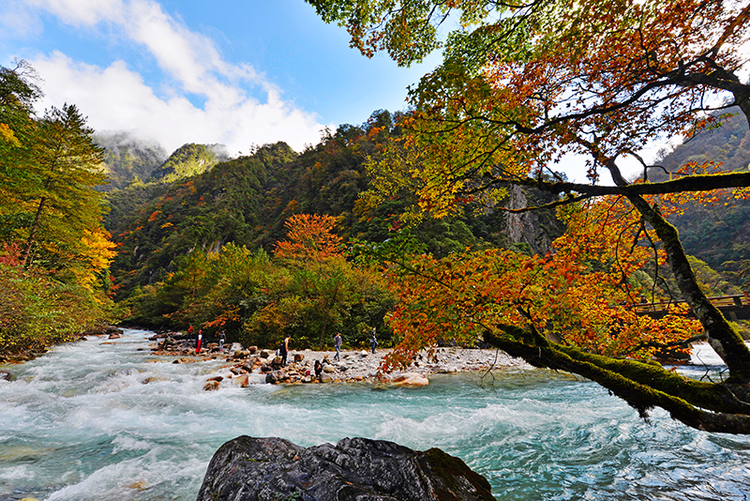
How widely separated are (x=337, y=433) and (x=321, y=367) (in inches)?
217

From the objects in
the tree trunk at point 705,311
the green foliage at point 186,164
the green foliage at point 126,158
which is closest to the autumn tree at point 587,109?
the tree trunk at point 705,311

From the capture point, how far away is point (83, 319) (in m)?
12.4

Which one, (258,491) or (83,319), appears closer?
(258,491)

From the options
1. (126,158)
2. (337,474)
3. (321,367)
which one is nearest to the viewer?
(337,474)

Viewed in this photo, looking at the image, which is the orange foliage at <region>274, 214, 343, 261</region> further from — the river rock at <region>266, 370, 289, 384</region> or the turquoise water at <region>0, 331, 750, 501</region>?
the turquoise water at <region>0, 331, 750, 501</region>

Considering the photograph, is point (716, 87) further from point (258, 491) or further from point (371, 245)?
→ point (258, 491)

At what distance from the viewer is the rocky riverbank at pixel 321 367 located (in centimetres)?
1023

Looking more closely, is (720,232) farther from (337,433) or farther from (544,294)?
(337,433)

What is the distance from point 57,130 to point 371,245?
19.0m

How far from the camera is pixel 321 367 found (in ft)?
36.5

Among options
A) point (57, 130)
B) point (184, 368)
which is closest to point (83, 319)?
point (184, 368)

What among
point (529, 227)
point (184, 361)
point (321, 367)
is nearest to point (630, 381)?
point (321, 367)

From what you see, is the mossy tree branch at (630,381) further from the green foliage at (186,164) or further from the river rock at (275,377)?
the green foliage at (186,164)

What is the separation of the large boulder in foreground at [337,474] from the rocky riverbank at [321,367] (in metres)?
5.58
